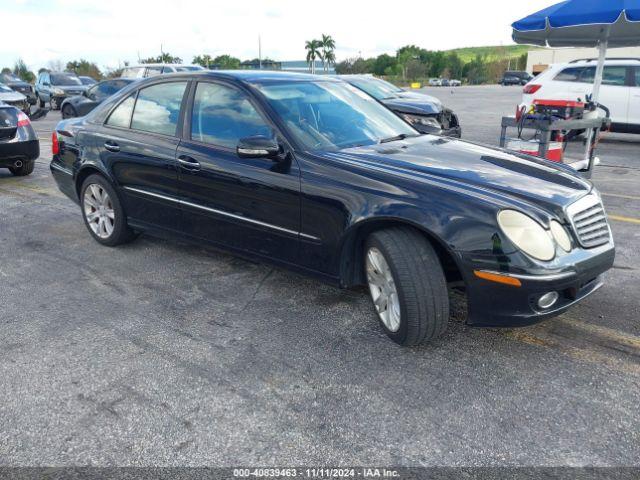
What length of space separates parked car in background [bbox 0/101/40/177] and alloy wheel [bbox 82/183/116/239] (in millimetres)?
3646

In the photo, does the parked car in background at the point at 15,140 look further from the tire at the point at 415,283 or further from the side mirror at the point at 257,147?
the tire at the point at 415,283

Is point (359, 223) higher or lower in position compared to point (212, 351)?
higher

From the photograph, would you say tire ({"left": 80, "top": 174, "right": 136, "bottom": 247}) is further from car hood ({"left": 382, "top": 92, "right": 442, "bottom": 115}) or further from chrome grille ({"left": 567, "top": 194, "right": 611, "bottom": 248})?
car hood ({"left": 382, "top": 92, "right": 442, "bottom": 115})

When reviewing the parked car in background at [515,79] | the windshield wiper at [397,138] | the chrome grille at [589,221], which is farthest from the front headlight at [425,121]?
the parked car in background at [515,79]

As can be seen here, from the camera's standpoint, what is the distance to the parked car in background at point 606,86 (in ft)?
37.5

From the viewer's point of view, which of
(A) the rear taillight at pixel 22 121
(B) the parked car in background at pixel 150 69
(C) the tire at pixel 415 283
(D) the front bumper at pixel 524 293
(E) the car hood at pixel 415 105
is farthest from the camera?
(B) the parked car in background at pixel 150 69

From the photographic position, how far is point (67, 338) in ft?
11.0

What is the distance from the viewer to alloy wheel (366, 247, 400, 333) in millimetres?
3115

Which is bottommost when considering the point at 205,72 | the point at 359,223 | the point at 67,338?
the point at 67,338

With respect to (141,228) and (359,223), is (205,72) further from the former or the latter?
(359,223)

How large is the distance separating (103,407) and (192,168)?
6.17 feet

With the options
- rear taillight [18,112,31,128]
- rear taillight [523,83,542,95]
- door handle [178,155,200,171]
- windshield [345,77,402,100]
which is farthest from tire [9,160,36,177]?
rear taillight [523,83,542,95]

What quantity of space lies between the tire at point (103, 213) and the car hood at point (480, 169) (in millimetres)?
2298

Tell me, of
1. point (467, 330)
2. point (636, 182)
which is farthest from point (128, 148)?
point (636, 182)
